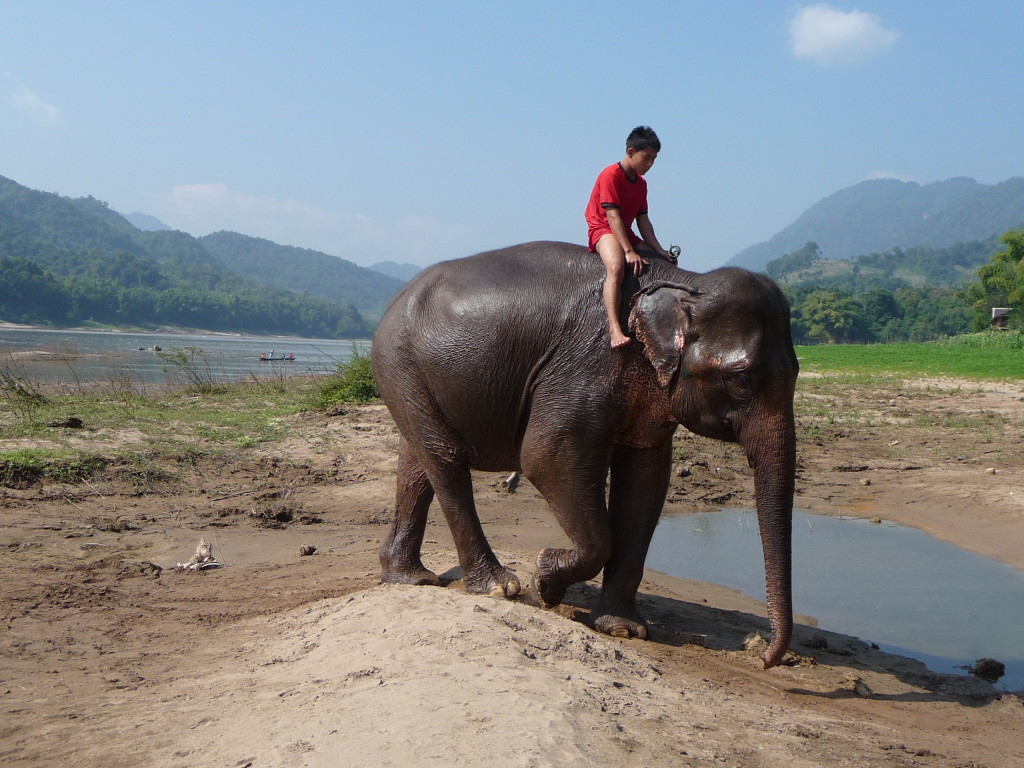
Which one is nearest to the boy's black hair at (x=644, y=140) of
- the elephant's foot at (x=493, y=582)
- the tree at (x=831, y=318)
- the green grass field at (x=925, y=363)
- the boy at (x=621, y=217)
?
the boy at (x=621, y=217)

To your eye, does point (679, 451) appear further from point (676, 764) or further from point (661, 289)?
point (676, 764)

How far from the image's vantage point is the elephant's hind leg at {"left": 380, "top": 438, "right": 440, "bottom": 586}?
6.27m

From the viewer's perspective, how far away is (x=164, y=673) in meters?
4.55

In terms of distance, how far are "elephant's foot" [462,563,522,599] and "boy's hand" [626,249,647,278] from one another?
2.02 metres

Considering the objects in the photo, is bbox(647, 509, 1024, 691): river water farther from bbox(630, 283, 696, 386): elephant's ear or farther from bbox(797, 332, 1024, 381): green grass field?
bbox(797, 332, 1024, 381): green grass field

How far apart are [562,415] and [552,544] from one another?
364cm

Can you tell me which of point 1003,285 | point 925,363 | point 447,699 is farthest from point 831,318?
point 447,699

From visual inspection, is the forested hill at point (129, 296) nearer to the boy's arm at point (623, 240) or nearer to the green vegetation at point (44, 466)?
the green vegetation at point (44, 466)

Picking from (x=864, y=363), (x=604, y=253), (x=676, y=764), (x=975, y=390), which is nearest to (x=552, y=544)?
(x=604, y=253)

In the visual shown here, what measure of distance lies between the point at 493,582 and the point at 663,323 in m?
1.94

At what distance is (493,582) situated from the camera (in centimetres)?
583

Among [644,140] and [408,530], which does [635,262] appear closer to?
[644,140]

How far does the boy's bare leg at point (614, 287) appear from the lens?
523 cm

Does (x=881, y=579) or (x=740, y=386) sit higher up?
(x=740, y=386)
